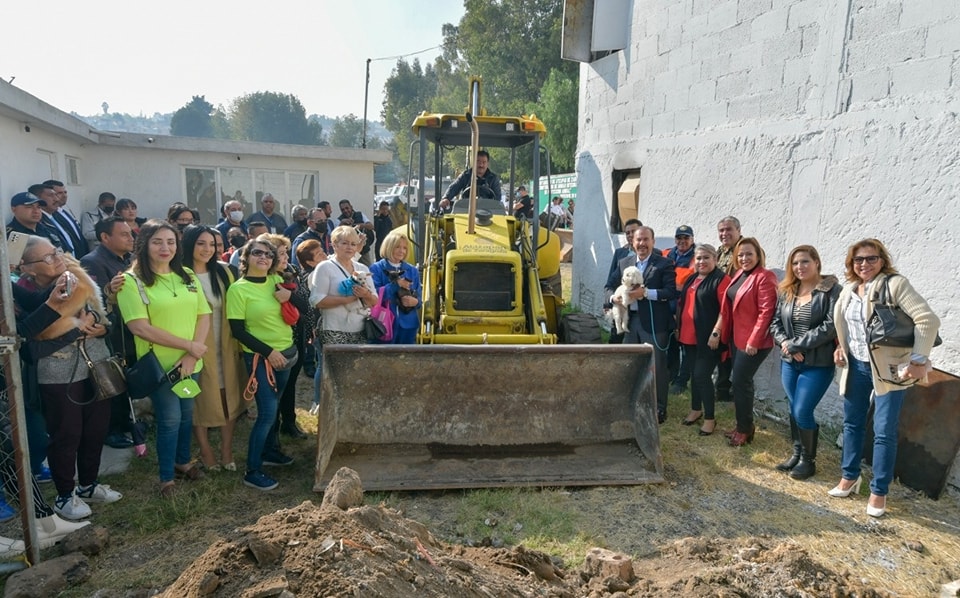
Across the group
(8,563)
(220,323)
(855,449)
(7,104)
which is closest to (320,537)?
(8,563)

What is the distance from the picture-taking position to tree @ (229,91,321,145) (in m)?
81.2

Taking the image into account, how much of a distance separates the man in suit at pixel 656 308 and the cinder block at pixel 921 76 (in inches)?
83.7

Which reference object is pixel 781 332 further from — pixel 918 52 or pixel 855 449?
pixel 918 52

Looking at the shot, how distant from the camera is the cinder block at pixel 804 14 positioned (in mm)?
5422

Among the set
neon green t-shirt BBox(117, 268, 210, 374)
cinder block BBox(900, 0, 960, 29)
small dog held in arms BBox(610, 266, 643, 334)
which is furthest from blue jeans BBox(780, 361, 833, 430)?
neon green t-shirt BBox(117, 268, 210, 374)

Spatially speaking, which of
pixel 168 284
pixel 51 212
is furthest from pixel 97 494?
pixel 51 212

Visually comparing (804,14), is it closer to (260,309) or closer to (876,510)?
(876,510)

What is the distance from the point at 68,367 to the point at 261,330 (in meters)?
1.09

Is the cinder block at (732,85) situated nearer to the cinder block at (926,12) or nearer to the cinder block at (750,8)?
the cinder block at (750,8)

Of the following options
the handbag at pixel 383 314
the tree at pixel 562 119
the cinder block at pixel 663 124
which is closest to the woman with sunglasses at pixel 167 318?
the handbag at pixel 383 314

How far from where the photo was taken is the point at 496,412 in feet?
14.7

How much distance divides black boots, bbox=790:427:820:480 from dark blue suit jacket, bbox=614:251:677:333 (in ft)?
4.70

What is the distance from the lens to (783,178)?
577cm

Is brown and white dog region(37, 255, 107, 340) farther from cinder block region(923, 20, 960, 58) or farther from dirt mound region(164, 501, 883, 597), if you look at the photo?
cinder block region(923, 20, 960, 58)
